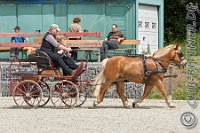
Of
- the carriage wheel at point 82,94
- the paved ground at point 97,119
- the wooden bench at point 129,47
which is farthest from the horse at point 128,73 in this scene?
the wooden bench at point 129,47

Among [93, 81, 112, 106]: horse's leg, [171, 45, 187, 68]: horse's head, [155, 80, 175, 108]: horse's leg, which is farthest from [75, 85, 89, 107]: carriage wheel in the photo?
[171, 45, 187, 68]: horse's head

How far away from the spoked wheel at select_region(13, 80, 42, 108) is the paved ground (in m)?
0.34

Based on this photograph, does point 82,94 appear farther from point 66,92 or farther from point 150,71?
point 150,71

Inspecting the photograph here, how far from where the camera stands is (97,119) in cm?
1645

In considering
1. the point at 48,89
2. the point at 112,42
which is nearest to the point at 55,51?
the point at 48,89

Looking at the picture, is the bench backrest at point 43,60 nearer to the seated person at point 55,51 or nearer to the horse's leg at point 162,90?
the seated person at point 55,51

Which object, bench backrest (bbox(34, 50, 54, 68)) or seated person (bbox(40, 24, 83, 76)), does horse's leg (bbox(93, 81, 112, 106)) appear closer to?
seated person (bbox(40, 24, 83, 76))

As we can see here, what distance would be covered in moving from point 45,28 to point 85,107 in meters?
10.8

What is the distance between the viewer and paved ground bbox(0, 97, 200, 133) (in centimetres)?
1456

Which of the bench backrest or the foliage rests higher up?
the foliage

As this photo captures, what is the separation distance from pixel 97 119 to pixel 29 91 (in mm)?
3492

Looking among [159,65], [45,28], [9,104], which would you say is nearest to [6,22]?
[45,28]

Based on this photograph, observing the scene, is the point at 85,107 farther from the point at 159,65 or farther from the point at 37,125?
the point at 37,125

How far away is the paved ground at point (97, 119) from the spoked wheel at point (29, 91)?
342 millimetres
